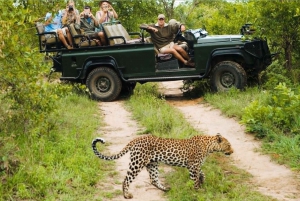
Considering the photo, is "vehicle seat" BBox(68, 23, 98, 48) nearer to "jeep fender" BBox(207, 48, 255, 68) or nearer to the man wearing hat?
the man wearing hat

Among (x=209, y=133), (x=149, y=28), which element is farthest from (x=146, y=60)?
(x=209, y=133)

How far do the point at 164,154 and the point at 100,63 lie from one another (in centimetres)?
679

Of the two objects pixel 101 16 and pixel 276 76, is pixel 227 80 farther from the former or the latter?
pixel 101 16

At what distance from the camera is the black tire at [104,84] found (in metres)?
13.1

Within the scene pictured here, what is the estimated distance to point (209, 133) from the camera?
9.38 m

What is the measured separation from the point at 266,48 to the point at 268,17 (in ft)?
3.03

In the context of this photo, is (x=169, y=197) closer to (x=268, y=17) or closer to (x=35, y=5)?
(x=35, y=5)

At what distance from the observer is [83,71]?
13125 mm

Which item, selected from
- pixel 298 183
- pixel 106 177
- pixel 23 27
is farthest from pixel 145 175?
pixel 23 27

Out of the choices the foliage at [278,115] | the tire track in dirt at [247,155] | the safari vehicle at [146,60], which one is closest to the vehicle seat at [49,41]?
the safari vehicle at [146,60]

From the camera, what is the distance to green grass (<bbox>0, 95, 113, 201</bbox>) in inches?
246

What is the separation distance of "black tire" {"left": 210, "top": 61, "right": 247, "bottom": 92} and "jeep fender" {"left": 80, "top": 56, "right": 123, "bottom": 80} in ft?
7.15

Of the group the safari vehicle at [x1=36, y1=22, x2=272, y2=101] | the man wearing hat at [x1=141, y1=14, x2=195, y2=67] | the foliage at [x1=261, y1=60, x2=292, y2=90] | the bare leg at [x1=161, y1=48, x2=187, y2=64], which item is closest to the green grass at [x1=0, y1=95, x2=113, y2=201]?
the foliage at [x1=261, y1=60, x2=292, y2=90]

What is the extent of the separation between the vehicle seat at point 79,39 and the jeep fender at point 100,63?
0.35 metres
